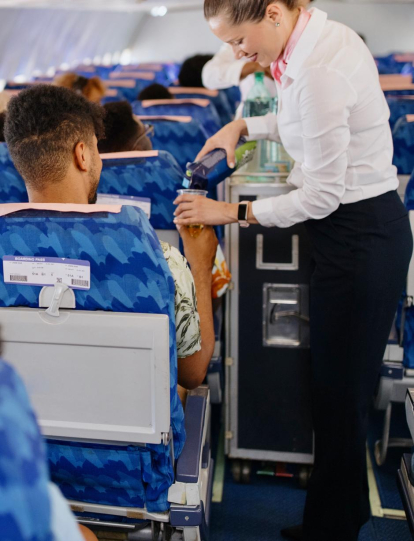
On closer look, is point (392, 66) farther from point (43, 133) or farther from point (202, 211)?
point (43, 133)

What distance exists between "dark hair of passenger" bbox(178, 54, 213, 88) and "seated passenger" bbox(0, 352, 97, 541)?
5.34 m

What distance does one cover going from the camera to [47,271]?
1.22 metres

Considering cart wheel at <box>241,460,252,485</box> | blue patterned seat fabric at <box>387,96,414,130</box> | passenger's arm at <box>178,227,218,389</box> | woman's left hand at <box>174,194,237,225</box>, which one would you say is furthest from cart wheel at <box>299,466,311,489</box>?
blue patterned seat fabric at <box>387,96,414,130</box>

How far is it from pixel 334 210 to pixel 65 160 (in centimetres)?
78

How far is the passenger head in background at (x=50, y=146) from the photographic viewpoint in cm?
145

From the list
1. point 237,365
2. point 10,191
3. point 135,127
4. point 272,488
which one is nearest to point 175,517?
point 237,365

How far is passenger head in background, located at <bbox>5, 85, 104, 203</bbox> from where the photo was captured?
1.45 m

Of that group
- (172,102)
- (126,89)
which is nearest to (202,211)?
(172,102)

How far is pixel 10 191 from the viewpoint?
6.88 feet

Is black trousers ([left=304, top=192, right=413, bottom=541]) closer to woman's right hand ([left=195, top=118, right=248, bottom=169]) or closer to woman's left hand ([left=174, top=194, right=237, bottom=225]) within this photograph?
woman's left hand ([left=174, top=194, right=237, bottom=225])

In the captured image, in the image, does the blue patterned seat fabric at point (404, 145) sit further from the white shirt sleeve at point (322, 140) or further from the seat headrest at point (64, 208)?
the seat headrest at point (64, 208)

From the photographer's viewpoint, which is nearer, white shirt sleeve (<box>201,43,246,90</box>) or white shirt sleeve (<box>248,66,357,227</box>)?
white shirt sleeve (<box>248,66,357,227</box>)

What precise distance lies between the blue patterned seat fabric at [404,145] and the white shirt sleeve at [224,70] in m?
1.33

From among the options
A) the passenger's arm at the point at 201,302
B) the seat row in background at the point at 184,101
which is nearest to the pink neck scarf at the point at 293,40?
the passenger's arm at the point at 201,302
